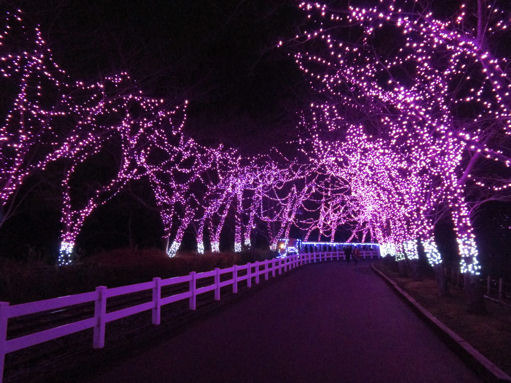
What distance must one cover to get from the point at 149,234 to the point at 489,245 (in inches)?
1044

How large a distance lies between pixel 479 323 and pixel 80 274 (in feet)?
26.8

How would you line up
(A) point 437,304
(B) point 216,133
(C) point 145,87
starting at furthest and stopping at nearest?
1. (B) point 216,133
2. (C) point 145,87
3. (A) point 437,304

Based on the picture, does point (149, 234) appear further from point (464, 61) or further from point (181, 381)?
point (181, 381)

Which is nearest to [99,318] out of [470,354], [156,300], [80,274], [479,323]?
[156,300]

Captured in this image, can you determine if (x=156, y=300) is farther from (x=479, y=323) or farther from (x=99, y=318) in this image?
(x=479, y=323)

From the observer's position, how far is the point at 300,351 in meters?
7.38

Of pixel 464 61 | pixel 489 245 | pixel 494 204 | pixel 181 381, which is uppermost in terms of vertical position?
pixel 464 61

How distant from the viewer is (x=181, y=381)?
19.3ft

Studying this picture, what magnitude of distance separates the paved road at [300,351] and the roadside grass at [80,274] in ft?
8.19

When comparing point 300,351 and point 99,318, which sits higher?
point 99,318

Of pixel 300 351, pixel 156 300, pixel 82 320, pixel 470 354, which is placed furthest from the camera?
pixel 156 300

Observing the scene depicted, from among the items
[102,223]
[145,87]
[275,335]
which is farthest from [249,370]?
[102,223]

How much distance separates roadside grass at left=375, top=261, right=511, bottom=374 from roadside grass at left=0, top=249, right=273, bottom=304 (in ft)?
24.1

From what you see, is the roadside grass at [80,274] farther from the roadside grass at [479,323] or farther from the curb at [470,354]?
the roadside grass at [479,323]
